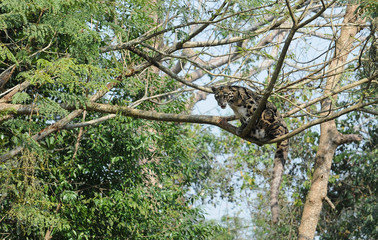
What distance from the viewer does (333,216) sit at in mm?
10492

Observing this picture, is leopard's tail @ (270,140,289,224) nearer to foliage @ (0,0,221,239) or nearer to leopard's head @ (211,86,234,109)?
leopard's head @ (211,86,234,109)

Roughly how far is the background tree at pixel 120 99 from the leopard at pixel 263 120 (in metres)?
0.15

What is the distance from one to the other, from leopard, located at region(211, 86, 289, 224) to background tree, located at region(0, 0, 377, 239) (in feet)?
0.48

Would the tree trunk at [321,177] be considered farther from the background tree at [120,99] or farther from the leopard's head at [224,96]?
the leopard's head at [224,96]

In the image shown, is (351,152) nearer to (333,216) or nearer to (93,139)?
(333,216)

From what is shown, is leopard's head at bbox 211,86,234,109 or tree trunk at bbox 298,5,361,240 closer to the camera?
leopard's head at bbox 211,86,234,109

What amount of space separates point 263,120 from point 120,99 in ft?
8.92

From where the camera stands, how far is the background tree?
4707mm

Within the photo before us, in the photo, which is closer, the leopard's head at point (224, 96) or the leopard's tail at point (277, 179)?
the leopard's tail at point (277, 179)

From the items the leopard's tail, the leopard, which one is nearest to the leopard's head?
the leopard

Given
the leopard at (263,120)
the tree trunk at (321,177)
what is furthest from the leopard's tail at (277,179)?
the tree trunk at (321,177)

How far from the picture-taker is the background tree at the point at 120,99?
471 cm

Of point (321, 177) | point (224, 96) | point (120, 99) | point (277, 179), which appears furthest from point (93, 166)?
point (321, 177)

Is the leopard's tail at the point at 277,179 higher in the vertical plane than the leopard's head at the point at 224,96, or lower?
lower
